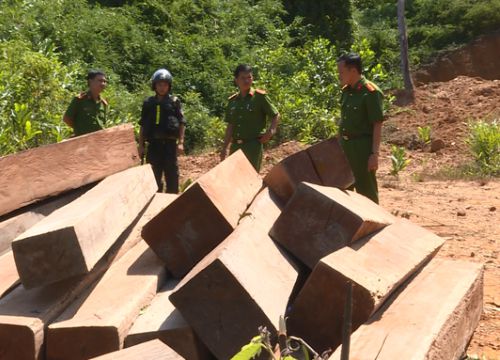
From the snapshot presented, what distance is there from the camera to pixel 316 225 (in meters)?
3.89

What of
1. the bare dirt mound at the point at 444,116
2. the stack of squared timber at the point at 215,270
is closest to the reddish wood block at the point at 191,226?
the stack of squared timber at the point at 215,270

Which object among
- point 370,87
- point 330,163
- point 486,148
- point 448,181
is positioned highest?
point 370,87

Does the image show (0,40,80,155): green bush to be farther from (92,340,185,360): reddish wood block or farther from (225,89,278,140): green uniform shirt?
(92,340,185,360): reddish wood block

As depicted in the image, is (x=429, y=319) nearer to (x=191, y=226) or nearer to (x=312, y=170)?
(x=191, y=226)

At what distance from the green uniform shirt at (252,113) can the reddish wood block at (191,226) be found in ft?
8.39

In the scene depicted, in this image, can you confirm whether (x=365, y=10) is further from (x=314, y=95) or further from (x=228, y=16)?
(x=314, y=95)

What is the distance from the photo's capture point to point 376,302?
3.37 m

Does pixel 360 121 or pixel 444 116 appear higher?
pixel 360 121

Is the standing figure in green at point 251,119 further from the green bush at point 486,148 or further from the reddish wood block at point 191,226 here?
the green bush at point 486,148

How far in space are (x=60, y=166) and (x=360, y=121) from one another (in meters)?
2.28


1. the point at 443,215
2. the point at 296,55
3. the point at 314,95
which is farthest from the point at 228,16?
the point at 443,215

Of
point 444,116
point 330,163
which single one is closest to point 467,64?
point 444,116

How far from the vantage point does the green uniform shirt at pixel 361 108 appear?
5.66 meters

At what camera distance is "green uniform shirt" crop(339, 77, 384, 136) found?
18.6ft
